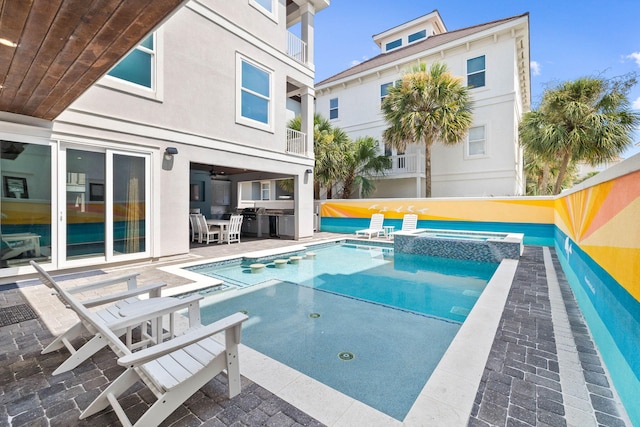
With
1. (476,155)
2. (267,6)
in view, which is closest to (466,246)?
(476,155)

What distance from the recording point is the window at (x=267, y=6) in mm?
9767

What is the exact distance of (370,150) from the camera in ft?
54.5

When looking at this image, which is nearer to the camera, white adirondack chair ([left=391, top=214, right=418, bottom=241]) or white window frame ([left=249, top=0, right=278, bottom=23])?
white window frame ([left=249, top=0, right=278, bottom=23])

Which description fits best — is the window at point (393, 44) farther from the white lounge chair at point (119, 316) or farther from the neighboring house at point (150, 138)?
the white lounge chair at point (119, 316)

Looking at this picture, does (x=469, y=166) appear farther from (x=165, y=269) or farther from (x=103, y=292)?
(x=103, y=292)

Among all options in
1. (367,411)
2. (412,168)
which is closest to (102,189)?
(367,411)

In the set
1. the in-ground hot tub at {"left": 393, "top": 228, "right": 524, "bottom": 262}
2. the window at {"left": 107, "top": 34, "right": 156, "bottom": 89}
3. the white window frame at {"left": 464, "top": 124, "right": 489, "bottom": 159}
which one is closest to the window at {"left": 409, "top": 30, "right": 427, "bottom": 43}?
the white window frame at {"left": 464, "top": 124, "right": 489, "bottom": 159}

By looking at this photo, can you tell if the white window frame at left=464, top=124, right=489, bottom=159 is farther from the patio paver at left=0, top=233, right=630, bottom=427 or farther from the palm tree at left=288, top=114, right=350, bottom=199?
the patio paver at left=0, top=233, right=630, bottom=427

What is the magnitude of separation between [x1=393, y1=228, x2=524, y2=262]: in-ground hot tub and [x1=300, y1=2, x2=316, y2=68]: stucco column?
26.4ft

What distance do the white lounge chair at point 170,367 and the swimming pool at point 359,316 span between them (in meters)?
1.25

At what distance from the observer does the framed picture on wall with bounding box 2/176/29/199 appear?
5422 millimetres

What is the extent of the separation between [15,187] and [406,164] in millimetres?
15446

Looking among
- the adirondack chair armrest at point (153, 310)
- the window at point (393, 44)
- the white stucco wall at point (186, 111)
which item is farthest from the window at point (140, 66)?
the window at point (393, 44)

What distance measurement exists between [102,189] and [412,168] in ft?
46.2
